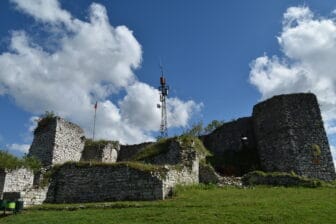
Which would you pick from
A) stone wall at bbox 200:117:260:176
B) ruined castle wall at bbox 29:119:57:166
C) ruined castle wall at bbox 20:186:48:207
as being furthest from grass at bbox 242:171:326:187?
ruined castle wall at bbox 29:119:57:166

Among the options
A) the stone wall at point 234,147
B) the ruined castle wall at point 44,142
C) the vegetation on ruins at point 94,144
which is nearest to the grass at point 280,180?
the stone wall at point 234,147

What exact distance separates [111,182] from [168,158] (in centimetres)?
621

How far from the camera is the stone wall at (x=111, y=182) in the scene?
20016 millimetres

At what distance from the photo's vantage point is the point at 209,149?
3612 cm

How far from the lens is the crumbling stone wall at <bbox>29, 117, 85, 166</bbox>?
27.8 meters

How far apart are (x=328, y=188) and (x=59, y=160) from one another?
62.7ft

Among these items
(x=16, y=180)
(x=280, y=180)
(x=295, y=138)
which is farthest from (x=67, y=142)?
(x=295, y=138)

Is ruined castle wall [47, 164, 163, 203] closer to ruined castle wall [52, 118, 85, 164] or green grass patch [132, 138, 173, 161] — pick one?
ruined castle wall [52, 118, 85, 164]

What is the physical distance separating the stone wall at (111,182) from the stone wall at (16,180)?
2.22m

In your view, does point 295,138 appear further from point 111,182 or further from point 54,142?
point 54,142

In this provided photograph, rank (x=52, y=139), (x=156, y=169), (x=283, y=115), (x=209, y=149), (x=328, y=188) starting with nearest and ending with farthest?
(x=156, y=169), (x=328, y=188), (x=52, y=139), (x=283, y=115), (x=209, y=149)

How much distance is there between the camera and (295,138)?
29562 millimetres

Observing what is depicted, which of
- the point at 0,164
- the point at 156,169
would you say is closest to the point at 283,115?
the point at 156,169

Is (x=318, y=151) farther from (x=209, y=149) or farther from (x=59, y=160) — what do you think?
(x=59, y=160)
